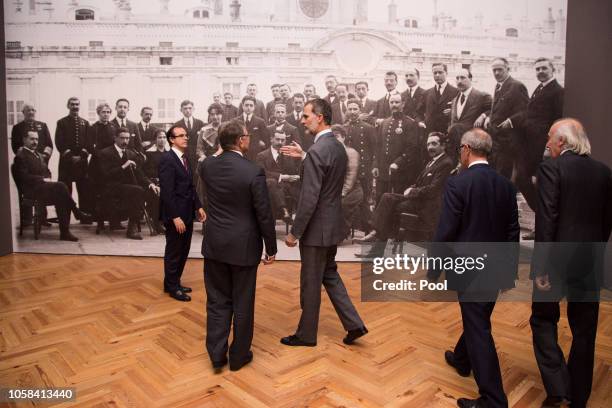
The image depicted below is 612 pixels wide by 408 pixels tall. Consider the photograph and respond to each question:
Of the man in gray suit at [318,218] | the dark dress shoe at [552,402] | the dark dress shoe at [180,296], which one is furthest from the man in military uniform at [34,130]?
the dark dress shoe at [552,402]

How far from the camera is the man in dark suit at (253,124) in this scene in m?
6.20

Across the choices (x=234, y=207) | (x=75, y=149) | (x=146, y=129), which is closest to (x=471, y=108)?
(x=234, y=207)

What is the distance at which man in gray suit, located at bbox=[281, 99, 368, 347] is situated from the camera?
121 inches

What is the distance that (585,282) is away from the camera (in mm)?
2486

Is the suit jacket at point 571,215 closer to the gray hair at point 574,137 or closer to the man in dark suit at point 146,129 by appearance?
the gray hair at point 574,137

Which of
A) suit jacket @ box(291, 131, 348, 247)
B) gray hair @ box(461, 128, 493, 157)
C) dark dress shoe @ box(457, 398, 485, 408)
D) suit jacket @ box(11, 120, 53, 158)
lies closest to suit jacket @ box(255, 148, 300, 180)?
suit jacket @ box(291, 131, 348, 247)

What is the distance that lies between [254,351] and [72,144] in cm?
483

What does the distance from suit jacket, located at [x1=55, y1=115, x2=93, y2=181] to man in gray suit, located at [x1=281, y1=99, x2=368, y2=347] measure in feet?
14.4

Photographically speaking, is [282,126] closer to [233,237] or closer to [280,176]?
[280,176]

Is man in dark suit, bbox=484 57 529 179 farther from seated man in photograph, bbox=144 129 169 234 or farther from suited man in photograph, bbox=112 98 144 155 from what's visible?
suited man in photograph, bbox=112 98 144 155

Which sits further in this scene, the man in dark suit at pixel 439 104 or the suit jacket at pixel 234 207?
the man in dark suit at pixel 439 104

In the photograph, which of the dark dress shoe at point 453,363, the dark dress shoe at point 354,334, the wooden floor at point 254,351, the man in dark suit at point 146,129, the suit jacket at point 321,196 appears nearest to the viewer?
the wooden floor at point 254,351

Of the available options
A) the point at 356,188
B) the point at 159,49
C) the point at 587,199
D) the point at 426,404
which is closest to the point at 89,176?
the point at 159,49

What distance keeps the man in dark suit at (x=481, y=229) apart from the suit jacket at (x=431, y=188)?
3601mm
